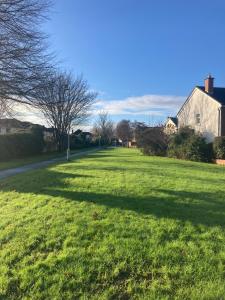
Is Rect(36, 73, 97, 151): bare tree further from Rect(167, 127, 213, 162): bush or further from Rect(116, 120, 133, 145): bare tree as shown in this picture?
Rect(116, 120, 133, 145): bare tree

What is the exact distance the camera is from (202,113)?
128 feet

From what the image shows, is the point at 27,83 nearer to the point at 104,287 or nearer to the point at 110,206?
the point at 110,206

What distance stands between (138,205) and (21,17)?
11.5m

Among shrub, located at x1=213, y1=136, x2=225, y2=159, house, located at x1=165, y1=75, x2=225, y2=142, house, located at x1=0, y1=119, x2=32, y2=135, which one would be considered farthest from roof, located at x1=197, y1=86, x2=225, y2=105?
house, located at x1=0, y1=119, x2=32, y2=135

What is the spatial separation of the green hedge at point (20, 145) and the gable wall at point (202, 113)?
1667cm

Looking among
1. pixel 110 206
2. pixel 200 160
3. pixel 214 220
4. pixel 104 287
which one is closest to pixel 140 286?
pixel 104 287

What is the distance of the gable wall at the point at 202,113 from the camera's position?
36.4 m

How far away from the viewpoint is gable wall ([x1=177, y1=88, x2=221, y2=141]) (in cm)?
3644

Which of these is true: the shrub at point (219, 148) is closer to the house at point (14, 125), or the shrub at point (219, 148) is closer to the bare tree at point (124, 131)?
the house at point (14, 125)

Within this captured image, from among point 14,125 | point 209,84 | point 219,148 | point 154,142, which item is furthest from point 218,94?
point 14,125

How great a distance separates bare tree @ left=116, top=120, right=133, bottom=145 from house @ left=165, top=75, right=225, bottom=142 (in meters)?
51.4

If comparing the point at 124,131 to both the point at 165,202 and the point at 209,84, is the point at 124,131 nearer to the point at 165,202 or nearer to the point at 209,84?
the point at 209,84

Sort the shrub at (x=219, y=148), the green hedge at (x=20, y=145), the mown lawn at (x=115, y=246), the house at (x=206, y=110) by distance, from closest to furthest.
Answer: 1. the mown lawn at (x=115, y=246)
2. the shrub at (x=219, y=148)
3. the green hedge at (x=20, y=145)
4. the house at (x=206, y=110)

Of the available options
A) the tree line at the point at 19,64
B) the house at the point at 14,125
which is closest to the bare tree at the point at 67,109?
the house at the point at 14,125
